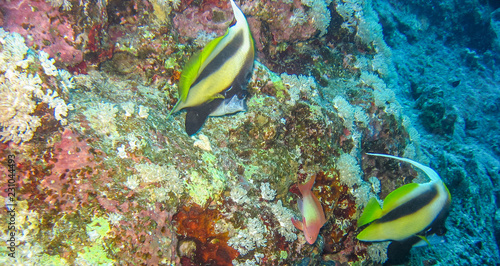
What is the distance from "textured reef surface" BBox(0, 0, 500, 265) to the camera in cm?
156

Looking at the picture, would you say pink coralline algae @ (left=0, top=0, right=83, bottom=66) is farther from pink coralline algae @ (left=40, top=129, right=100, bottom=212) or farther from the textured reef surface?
pink coralline algae @ (left=40, top=129, right=100, bottom=212)

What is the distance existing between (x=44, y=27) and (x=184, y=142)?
165 centimetres

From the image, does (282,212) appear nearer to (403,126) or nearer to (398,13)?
(403,126)

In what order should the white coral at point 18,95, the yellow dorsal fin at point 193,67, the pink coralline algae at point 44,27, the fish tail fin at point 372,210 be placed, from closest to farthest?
the white coral at point 18,95 → the yellow dorsal fin at point 193,67 → the pink coralline algae at point 44,27 → the fish tail fin at point 372,210

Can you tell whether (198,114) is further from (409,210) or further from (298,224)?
(409,210)

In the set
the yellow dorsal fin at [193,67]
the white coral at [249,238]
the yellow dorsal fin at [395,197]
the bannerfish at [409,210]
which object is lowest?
the bannerfish at [409,210]

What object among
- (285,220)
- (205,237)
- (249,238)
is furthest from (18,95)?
(285,220)

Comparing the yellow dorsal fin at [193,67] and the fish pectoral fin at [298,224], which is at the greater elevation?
the yellow dorsal fin at [193,67]

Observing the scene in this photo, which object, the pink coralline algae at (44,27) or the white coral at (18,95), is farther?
the pink coralline algae at (44,27)

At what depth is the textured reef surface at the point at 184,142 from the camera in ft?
5.10

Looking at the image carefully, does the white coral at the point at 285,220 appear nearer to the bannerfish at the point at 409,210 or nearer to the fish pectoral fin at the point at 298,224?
the fish pectoral fin at the point at 298,224

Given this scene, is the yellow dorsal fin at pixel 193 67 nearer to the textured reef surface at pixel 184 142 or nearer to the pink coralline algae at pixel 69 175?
the textured reef surface at pixel 184 142

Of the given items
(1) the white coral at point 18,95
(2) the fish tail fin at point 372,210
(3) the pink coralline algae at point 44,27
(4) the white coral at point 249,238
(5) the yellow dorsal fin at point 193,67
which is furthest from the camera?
(2) the fish tail fin at point 372,210

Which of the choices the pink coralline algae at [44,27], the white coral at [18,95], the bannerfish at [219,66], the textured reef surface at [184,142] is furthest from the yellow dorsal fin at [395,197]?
the pink coralline algae at [44,27]
